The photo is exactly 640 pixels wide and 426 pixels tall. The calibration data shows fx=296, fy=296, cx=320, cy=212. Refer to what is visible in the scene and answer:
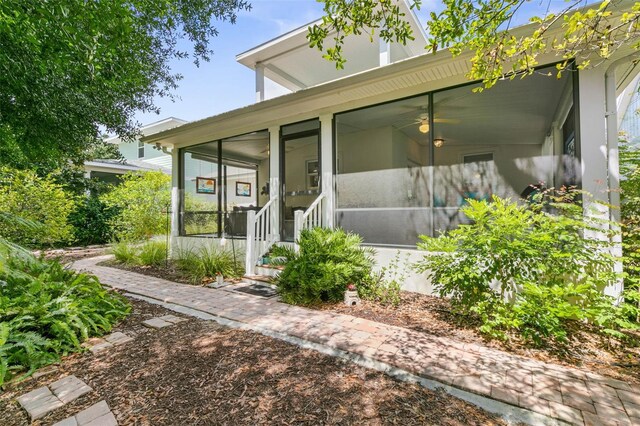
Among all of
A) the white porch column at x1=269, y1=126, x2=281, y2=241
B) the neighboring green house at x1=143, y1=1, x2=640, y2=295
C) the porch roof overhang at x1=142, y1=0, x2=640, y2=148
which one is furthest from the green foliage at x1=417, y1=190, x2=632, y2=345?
the white porch column at x1=269, y1=126, x2=281, y2=241

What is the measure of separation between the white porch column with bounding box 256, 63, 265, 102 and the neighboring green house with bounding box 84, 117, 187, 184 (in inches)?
261

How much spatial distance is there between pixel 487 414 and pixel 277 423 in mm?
1343

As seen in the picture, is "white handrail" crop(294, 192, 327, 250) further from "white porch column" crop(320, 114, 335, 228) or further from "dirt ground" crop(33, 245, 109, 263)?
"dirt ground" crop(33, 245, 109, 263)

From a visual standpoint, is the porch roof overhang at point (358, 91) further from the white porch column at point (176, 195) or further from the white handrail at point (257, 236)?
the white handrail at point (257, 236)

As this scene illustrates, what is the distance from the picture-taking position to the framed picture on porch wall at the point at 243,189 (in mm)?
8570

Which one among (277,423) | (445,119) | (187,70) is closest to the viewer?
(277,423)

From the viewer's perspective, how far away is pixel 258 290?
192 inches

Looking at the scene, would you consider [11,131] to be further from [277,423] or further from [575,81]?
[575,81]

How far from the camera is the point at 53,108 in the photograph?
443cm

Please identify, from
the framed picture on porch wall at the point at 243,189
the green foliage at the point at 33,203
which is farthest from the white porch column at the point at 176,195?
the green foliage at the point at 33,203

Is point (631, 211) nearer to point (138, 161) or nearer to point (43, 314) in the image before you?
point (43, 314)

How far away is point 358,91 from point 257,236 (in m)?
3.22

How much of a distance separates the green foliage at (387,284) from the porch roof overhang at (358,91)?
2621mm

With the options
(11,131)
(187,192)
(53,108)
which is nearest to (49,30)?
(53,108)
